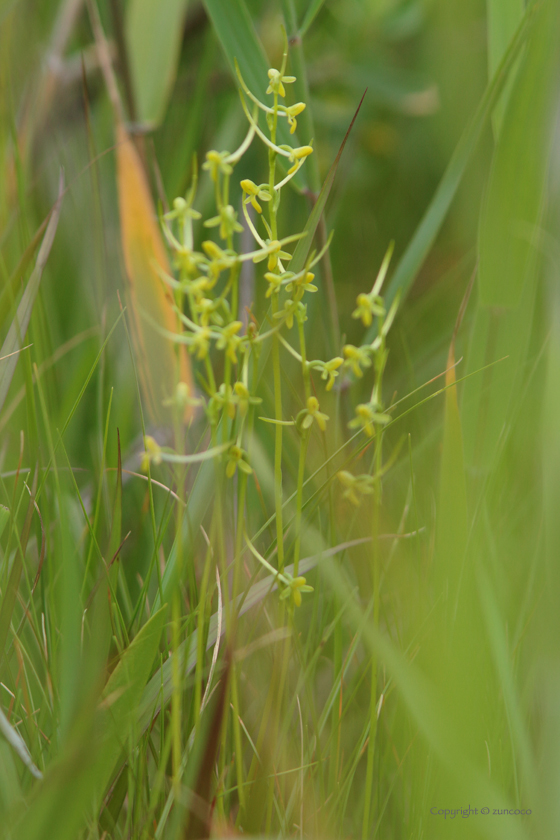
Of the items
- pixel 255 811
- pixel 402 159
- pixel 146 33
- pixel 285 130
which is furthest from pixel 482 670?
pixel 402 159

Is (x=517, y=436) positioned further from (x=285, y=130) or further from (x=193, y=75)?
(x=193, y=75)

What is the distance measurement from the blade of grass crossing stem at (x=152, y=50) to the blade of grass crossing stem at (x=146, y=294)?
14 centimetres

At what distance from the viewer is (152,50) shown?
63cm

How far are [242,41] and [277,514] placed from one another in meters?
0.33

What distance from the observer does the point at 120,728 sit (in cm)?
27

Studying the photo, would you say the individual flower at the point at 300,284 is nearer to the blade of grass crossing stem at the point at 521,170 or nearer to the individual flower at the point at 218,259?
the individual flower at the point at 218,259

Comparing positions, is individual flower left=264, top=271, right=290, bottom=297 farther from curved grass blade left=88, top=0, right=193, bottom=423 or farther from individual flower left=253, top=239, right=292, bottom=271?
curved grass blade left=88, top=0, right=193, bottom=423

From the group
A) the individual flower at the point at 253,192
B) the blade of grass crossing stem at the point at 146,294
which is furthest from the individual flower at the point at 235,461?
the blade of grass crossing stem at the point at 146,294

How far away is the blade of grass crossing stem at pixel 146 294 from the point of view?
0.49 meters

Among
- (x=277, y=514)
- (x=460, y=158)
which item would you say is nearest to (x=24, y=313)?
(x=277, y=514)

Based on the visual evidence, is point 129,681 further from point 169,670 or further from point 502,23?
point 502,23

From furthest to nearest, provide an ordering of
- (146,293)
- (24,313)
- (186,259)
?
1. (146,293)
2. (24,313)
3. (186,259)

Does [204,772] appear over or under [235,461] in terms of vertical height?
under

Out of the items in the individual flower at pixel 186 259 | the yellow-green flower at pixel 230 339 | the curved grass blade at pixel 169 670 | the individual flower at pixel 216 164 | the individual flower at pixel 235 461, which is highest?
the individual flower at pixel 216 164
